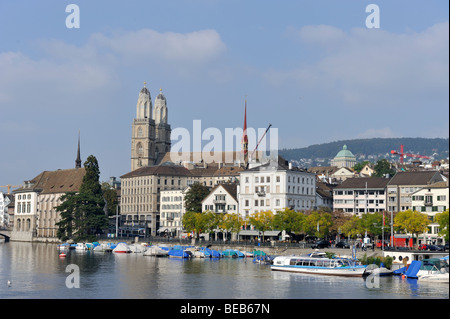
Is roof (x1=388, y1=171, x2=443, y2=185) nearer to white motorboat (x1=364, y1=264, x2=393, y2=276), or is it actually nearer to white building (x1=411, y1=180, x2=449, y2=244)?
white building (x1=411, y1=180, x2=449, y2=244)

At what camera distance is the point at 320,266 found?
253ft

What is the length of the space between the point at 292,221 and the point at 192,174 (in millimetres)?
69978

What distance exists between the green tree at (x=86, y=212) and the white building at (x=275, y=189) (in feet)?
97.3

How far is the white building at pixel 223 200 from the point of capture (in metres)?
132

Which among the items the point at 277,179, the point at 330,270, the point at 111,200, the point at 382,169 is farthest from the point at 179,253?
the point at 382,169

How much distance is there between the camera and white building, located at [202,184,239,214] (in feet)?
434

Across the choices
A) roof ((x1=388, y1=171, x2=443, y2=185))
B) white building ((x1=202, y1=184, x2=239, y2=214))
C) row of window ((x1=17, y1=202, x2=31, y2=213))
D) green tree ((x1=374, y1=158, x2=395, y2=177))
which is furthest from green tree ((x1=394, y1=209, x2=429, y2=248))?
row of window ((x1=17, y1=202, x2=31, y2=213))

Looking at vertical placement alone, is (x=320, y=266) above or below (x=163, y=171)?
below

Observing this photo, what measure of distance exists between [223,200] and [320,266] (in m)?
57.9

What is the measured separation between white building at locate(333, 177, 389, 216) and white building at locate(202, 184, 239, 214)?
1837 centimetres

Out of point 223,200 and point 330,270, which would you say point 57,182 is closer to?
point 223,200

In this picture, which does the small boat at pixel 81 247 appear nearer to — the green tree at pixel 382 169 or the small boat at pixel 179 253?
the small boat at pixel 179 253
